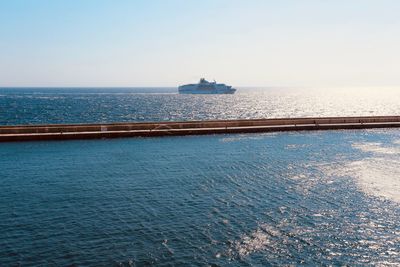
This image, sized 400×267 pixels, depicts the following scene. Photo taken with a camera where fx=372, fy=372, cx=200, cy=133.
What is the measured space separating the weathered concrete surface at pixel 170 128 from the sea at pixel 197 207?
18.5 feet

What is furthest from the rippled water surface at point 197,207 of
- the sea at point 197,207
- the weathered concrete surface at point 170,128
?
the weathered concrete surface at point 170,128

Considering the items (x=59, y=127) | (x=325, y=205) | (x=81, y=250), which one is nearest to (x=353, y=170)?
(x=325, y=205)

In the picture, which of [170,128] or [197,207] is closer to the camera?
[197,207]

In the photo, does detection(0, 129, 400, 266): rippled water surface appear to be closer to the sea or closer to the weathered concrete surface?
the sea

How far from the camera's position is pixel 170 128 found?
170 ft

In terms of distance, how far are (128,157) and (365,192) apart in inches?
858

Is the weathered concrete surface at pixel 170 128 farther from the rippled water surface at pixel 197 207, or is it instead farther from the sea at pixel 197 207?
the rippled water surface at pixel 197 207

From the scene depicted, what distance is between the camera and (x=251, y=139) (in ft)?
160

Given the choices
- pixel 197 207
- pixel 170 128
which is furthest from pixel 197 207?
pixel 170 128

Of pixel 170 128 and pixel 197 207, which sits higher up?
pixel 170 128

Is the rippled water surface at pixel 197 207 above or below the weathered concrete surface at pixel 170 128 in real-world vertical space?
below

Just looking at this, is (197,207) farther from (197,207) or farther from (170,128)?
(170,128)

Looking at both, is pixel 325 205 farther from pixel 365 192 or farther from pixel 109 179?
pixel 109 179

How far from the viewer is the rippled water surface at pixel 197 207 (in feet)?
54.8
